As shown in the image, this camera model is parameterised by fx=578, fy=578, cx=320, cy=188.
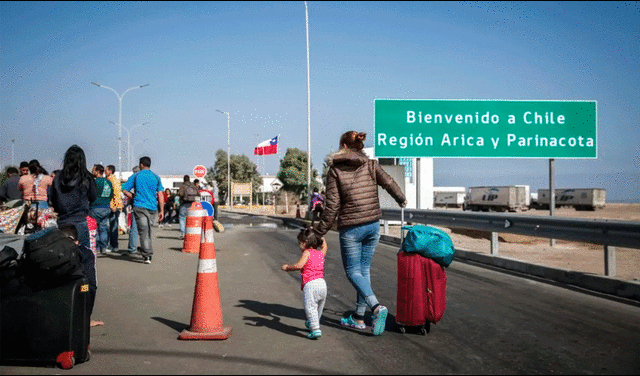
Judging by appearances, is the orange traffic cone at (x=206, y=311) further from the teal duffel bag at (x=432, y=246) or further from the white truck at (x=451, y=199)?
the white truck at (x=451, y=199)

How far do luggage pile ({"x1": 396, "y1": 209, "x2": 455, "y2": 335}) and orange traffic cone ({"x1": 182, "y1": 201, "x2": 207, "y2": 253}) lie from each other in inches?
324

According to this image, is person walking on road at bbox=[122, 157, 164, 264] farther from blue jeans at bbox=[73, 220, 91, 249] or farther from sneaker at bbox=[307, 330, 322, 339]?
sneaker at bbox=[307, 330, 322, 339]

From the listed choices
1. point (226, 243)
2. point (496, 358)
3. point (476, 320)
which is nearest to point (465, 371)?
point (496, 358)

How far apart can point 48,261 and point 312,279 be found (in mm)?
2252

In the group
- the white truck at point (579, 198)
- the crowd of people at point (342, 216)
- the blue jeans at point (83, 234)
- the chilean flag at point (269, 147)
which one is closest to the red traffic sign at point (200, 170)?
the crowd of people at point (342, 216)

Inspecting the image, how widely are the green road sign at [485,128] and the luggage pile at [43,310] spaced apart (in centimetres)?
1301

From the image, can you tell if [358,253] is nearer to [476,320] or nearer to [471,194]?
[476,320]

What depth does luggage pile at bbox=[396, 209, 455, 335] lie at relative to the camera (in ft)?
18.0

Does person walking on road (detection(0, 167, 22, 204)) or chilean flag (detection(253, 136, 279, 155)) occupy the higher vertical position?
chilean flag (detection(253, 136, 279, 155))

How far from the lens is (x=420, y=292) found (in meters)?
5.48

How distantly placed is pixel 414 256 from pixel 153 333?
2627mm

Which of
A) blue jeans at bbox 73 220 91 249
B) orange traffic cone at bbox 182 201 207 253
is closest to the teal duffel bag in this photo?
blue jeans at bbox 73 220 91 249

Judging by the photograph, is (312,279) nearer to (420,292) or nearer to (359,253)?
(359,253)

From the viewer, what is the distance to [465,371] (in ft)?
14.3
